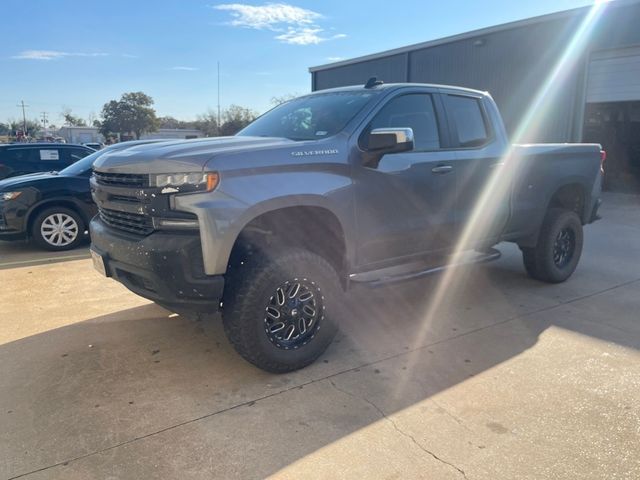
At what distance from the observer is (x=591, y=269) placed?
6.41 metres

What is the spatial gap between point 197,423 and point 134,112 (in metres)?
70.8

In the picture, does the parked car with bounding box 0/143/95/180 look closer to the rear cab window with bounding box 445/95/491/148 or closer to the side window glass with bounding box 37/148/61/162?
the side window glass with bounding box 37/148/61/162

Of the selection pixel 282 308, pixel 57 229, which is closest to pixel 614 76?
pixel 282 308

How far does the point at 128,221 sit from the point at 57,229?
479 cm

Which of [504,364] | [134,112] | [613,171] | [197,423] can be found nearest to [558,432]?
[504,364]

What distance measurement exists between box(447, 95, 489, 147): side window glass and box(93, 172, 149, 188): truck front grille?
2827mm

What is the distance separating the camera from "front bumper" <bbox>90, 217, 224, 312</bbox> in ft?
9.85

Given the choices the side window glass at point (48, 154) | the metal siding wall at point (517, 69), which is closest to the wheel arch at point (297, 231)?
the side window glass at point (48, 154)

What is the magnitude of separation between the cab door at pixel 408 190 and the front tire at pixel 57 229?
5.46m

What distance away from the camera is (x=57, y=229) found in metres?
Result: 7.38

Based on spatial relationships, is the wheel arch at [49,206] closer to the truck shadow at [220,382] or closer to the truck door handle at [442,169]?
the truck shadow at [220,382]

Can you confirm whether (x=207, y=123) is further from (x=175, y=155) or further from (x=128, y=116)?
(x=175, y=155)

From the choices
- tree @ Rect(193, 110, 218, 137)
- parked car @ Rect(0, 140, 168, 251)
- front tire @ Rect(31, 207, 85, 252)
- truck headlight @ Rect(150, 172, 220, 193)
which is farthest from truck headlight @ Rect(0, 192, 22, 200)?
tree @ Rect(193, 110, 218, 137)

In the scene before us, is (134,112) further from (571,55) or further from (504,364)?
(504,364)
